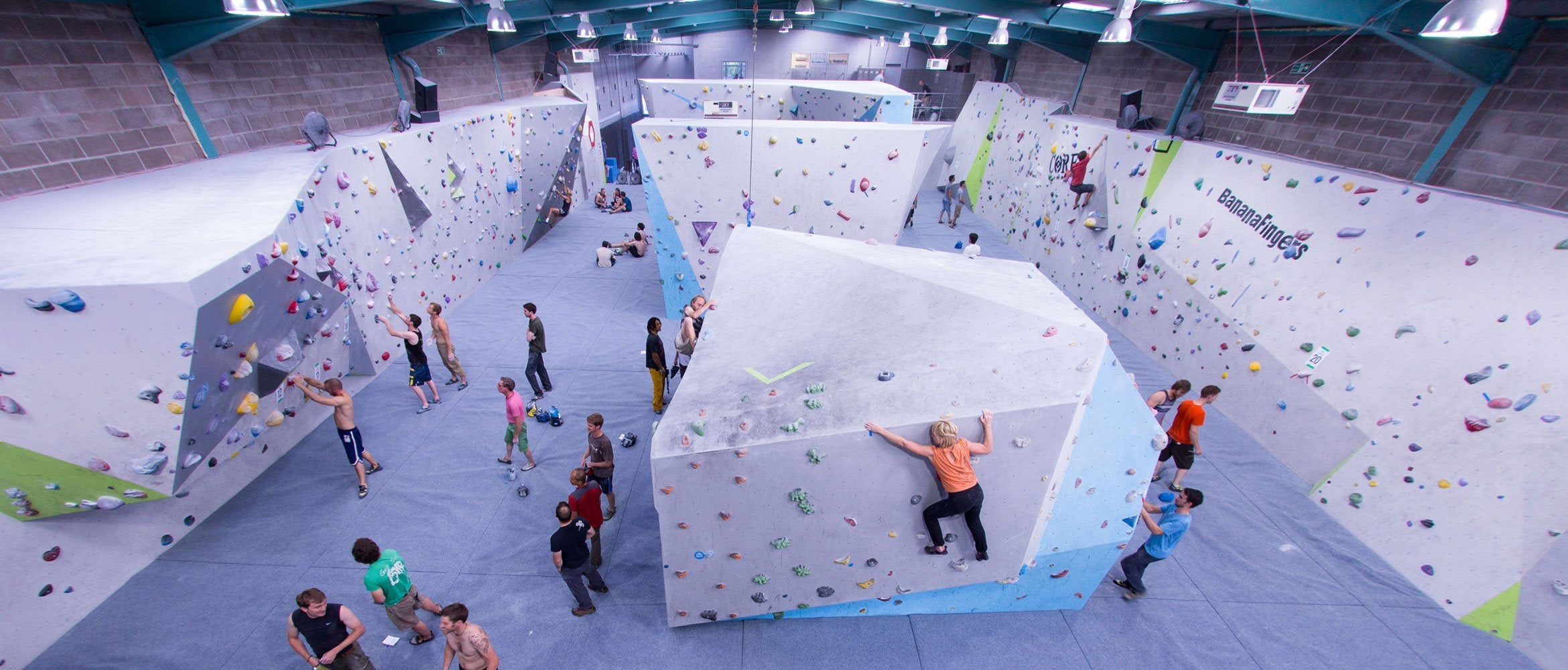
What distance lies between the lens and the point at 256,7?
349 cm

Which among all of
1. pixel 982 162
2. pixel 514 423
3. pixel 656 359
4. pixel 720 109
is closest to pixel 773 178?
pixel 656 359

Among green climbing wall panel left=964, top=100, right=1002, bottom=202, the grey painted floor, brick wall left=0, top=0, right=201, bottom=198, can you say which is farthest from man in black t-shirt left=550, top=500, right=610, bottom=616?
green climbing wall panel left=964, top=100, right=1002, bottom=202

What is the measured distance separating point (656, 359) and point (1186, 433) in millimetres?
4674

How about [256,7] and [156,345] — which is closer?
[156,345]

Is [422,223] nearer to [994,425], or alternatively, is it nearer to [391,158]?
[391,158]

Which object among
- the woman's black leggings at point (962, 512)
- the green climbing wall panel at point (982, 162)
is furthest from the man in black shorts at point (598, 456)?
the green climbing wall panel at point (982, 162)

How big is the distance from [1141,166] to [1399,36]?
311 cm

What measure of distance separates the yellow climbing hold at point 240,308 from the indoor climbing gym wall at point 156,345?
0.01m

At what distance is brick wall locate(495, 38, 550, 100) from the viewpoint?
11102 millimetres

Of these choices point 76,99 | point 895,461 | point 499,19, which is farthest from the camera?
point 499,19

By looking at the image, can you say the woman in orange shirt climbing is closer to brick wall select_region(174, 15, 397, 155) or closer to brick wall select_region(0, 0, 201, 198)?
brick wall select_region(0, 0, 201, 198)

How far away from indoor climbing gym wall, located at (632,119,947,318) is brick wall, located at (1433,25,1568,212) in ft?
14.6

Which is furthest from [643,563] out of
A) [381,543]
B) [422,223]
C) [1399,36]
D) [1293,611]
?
[1399,36]

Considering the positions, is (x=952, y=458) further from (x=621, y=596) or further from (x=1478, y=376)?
(x=1478, y=376)
